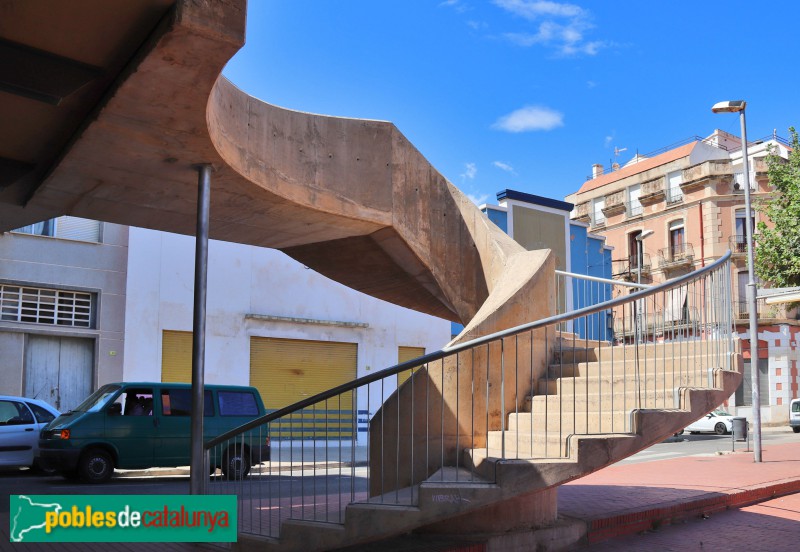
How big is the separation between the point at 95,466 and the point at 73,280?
720 centimetres

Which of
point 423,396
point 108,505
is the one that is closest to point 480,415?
point 423,396

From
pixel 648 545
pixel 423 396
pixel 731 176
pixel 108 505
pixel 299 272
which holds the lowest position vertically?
pixel 648 545

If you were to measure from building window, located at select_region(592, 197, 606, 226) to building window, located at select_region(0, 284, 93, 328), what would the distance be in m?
32.0

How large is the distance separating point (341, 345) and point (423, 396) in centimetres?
1688

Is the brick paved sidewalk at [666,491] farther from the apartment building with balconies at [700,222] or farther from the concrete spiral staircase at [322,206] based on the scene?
the apartment building with balconies at [700,222]

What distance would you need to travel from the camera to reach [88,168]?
→ 6734mm

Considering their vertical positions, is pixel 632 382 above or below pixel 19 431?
above

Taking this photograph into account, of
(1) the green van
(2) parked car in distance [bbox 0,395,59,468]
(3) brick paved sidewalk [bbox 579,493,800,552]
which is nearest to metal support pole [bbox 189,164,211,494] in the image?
(3) brick paved sidewalk [bbox 579,493,800,552]

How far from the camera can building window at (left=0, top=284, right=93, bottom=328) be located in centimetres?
1805

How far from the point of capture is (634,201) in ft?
141

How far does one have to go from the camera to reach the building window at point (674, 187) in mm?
40250

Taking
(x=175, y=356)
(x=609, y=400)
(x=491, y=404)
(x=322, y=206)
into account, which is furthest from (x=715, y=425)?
(x=322, y=206)

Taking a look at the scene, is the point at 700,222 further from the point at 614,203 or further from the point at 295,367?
the point at 295,367

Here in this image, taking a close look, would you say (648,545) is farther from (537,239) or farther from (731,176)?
(731,176)
